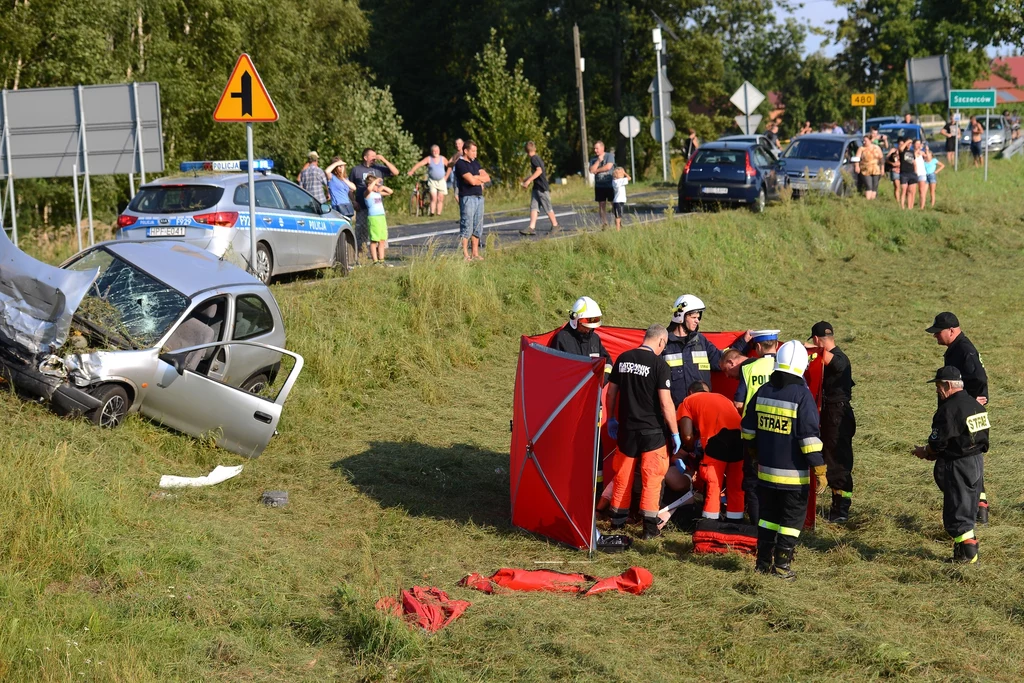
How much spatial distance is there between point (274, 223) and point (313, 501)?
20.2ft

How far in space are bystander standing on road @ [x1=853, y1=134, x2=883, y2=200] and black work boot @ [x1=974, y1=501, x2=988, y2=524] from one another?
19.5 metres

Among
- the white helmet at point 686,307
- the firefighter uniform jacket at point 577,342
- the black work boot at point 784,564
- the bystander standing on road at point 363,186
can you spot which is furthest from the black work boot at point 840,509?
the bystander standing on road at point 363,186

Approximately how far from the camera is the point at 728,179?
2456cm

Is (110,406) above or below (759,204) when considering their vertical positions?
below

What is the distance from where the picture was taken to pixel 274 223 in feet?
48.3

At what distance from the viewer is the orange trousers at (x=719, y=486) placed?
872 cm

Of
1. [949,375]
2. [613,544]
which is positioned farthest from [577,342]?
[949,375]

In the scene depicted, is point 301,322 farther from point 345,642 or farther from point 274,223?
point 345,642

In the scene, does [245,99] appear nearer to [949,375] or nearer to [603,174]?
[949,375]

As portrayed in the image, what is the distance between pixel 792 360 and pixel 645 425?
4.22 feet

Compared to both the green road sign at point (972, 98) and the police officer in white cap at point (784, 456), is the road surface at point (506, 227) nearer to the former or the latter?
the police officer in white cap at point (784, 456)

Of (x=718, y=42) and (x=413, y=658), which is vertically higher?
(x=718, y=42)

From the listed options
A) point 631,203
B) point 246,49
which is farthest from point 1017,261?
point 246,49

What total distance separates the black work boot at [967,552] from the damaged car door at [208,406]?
5.75 metres
